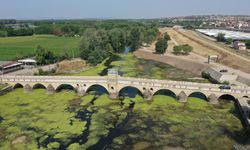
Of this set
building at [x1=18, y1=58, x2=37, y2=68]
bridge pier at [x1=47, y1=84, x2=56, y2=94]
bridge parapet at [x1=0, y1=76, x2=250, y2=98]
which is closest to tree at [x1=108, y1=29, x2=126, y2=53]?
building at [x1=18, y1=58, x2=37, y2=68]

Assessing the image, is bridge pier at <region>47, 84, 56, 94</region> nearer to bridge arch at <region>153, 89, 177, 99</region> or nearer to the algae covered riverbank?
the algae covered riverbank

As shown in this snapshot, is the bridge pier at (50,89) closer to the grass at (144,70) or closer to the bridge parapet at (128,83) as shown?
the bridge parapet at (128,83)

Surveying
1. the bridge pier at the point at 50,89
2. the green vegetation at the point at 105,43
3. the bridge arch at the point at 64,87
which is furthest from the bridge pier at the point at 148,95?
the green vegetation at the point at 105,43

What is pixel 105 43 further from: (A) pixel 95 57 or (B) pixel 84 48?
(A) pixel 95 57

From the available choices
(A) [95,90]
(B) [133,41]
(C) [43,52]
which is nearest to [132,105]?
(A) [95,90]

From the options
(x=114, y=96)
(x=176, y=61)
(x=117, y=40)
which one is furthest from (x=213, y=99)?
(x=117, y=40)

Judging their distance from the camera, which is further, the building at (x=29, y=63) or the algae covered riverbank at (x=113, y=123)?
the building at (x=29, y=63)
